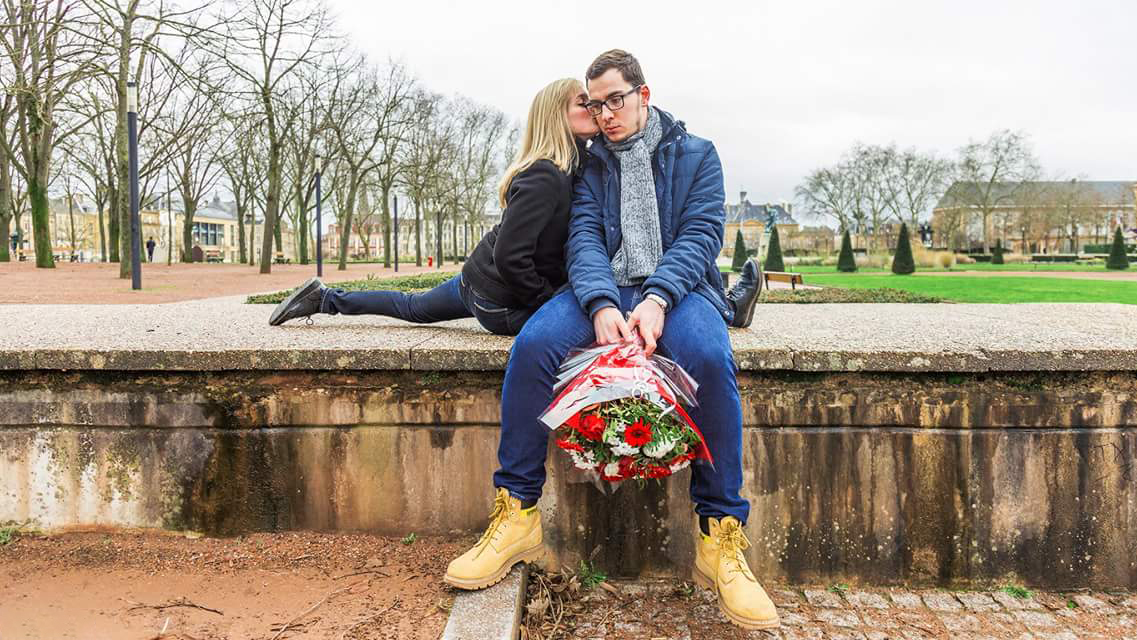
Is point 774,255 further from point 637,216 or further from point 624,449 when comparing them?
point 624,449

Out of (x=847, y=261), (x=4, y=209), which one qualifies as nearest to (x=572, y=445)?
(x=4, y=209)

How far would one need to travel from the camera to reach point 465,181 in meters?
50.8

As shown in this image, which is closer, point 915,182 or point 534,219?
point 534,219

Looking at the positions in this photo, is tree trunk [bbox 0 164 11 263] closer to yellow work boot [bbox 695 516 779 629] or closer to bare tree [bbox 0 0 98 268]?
bare tree [bbox 0 0 98 268]

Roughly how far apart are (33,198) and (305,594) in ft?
90.1

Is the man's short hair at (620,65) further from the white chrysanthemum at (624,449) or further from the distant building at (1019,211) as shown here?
the distant building at (1019,211)

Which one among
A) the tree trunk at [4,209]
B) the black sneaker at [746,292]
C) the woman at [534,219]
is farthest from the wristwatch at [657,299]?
the tree trunk at [4,209]

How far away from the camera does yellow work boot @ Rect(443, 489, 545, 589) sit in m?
2.59

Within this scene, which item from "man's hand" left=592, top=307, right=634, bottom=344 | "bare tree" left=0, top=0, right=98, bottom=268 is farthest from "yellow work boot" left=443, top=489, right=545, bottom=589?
"bare tree" left=0, top=0, right=98, bottom=268

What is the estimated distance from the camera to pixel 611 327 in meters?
2.69

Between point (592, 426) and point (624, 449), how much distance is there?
0.13m

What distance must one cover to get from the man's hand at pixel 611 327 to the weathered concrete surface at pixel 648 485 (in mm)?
626

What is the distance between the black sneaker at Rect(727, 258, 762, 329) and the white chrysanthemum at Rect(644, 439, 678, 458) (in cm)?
164

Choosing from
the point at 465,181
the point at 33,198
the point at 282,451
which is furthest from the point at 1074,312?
the point at 465,181
